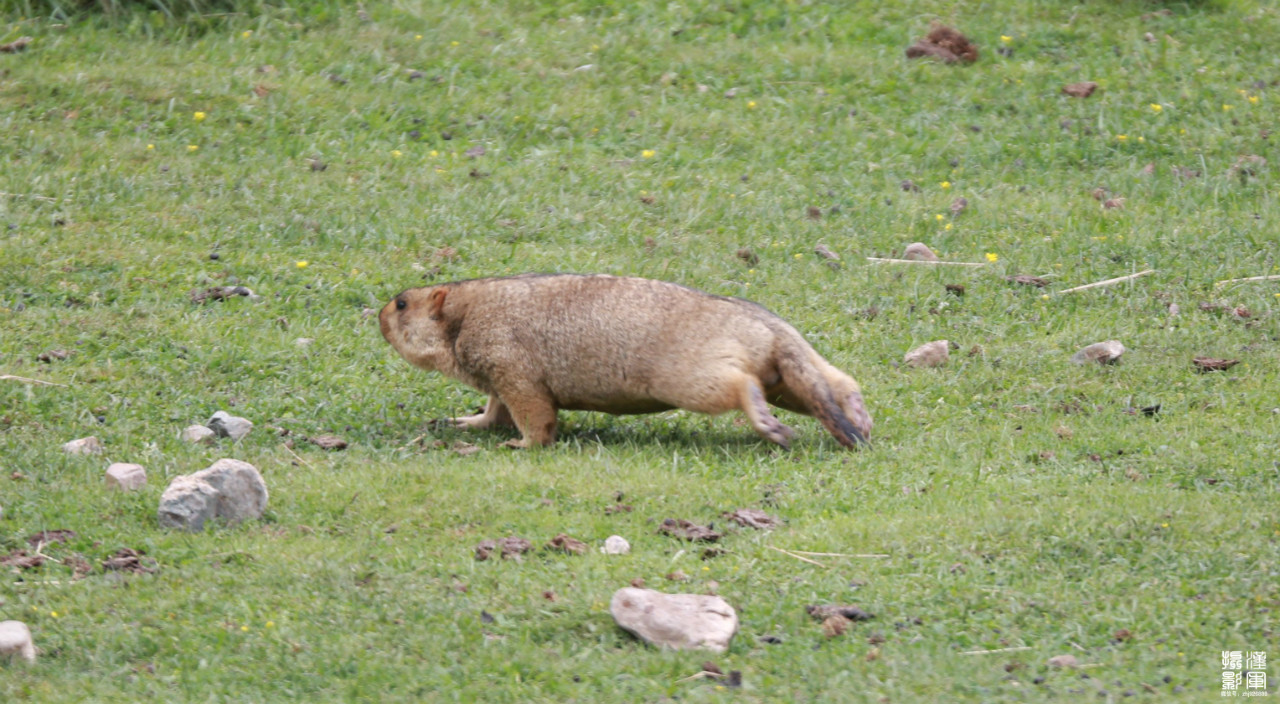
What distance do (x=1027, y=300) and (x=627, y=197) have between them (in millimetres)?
3223

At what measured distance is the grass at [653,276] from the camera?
5254 millimetres

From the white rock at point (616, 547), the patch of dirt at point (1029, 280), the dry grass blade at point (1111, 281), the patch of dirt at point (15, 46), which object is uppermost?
the patch of dirt at point (15, 46)

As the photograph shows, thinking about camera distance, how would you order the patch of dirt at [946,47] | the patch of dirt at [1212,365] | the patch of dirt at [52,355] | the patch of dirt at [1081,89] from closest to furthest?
the patch of dirt at [1212,365] → the patch of dirt at [52,355] → the patch of dirt at [1081,89] → the patch of dirt at [946,47]

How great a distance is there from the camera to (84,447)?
23.7 feet

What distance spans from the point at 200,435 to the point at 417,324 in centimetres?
131

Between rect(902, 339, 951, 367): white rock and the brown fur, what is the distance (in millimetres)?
1150

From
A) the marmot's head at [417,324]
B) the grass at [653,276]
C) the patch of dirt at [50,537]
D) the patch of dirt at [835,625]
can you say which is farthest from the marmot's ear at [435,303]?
the patch of dirt at [835,625]

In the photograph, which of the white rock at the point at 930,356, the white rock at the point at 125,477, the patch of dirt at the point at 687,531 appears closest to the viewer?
the patch of dirt at the point at 687,531

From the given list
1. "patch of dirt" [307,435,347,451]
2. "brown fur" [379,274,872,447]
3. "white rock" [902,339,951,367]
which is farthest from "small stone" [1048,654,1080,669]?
"patch of dirt" [307,435,347,451]

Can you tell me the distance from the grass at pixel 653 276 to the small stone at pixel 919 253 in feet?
0.79

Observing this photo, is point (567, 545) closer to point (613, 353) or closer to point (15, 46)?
point (613, 353)

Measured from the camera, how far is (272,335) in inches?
346

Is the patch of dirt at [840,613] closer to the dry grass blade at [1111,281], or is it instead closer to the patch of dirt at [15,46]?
the dry grass blade at [1111,281]

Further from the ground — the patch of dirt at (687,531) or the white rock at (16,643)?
the white rock at (16,643)
